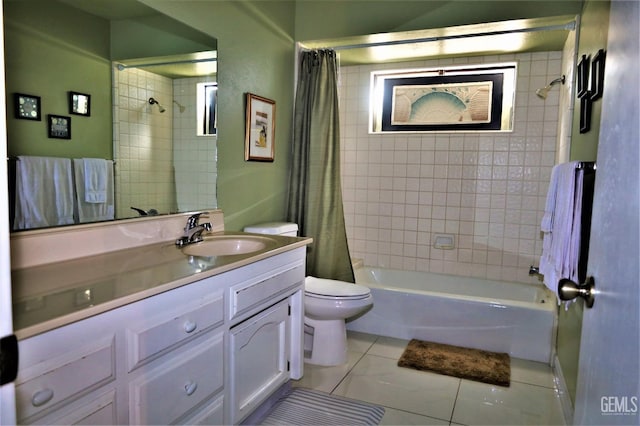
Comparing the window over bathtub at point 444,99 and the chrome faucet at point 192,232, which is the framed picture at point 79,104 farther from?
the window over bathtub at point 444,99

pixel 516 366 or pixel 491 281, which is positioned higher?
pixel 491 281

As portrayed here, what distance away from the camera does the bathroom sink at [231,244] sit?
2.19 metres

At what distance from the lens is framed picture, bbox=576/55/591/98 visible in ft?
7.21

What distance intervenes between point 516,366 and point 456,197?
55.4 inches

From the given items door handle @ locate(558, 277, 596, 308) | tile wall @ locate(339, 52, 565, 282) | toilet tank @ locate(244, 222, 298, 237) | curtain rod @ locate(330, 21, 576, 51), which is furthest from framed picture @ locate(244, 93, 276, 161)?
door handle @ locate(558, 277, 596, 308)

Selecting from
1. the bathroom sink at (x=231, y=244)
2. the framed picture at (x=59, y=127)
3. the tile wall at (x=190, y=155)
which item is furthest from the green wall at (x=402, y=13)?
the framed picture at (x=59, y=127)

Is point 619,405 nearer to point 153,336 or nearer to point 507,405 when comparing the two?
point 153,336

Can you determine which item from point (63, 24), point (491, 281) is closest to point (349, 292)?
point (491, 281)

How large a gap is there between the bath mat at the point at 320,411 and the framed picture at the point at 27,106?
1638mm

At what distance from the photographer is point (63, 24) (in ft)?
5.42

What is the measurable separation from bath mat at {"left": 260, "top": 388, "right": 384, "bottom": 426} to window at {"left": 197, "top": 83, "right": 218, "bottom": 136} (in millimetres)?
1500

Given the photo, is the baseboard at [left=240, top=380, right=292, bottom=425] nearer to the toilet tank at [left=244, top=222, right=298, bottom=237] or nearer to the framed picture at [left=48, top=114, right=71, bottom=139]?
the toilet tank at [left=244, top=222, right=298, bottom=237]

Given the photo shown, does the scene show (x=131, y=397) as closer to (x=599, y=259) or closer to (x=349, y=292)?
(x=599, y=259)

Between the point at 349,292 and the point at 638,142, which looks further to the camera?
the point at 349,292
